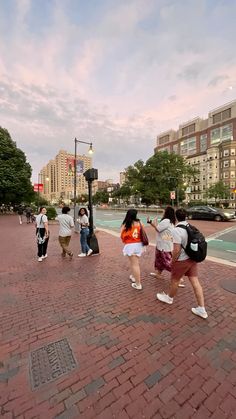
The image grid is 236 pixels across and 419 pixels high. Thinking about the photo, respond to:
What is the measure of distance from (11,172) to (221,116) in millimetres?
67615

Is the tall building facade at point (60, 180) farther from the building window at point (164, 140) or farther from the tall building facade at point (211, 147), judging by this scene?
the tall building facade at point (211, 147)

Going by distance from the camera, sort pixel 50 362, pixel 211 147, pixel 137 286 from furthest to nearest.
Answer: pixel 211 147 → pixel 137 286 → pixel 50 362

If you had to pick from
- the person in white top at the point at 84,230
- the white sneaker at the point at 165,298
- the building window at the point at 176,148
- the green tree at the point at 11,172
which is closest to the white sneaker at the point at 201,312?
the white sneaker at the point at 165,298

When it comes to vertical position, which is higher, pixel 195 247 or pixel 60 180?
pixel 60 180

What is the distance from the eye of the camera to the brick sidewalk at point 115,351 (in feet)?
6.62

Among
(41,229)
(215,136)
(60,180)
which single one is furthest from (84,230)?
(60,180)

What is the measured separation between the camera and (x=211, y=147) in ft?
221

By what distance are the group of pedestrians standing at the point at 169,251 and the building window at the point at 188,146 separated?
80636 mm

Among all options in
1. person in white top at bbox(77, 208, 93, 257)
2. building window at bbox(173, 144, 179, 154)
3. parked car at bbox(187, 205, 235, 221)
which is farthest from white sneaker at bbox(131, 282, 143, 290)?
building window at bbox(173, 144, 179, 154)

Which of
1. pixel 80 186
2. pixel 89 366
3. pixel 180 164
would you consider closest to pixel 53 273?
pixel 89 366

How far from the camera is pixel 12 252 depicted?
8.23m

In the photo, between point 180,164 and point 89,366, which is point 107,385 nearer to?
point 89,366

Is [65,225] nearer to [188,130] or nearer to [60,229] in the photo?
[60,229]

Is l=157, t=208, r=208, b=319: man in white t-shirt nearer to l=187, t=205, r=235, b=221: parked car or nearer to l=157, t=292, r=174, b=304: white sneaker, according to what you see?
l=157, t=292, r=174, b=304: white sneaker
